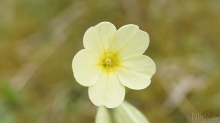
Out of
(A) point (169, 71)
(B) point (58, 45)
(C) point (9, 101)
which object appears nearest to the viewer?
(C) point (9, 101)

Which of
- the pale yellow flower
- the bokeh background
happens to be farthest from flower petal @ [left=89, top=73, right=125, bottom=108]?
the bokeh background

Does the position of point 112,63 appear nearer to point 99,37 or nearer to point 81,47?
point 99,37

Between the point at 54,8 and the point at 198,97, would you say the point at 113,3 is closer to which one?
the point at 54,8

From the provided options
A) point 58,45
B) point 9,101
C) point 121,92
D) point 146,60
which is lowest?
point 121,92

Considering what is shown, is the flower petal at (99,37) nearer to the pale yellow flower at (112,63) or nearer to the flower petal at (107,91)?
the pale yellow flower at (112,63)

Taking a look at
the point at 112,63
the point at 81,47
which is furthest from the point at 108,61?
the point at 81,47

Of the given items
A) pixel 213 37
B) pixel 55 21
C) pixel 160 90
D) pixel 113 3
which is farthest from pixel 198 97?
pixel 55 21

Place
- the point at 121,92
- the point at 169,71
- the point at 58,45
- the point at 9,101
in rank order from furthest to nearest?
the point at 58,45, the point at 169,71, the point at 9,101, the point at 121,92

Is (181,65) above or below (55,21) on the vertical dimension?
below
